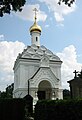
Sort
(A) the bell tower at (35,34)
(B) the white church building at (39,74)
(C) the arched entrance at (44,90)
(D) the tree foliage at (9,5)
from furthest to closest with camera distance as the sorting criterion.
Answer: (A) the bell tower at (35,34) → (C) the arched entrance at (44,90) → (B) the white church building at (39,74) → (D) the tree foliage at (9,5)

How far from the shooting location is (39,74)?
45219mm

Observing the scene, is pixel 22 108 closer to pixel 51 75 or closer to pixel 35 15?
pixel 51 75

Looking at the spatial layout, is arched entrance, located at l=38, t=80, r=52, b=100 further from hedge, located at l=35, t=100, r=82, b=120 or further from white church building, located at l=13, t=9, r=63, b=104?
hedge, located at l=35, t=100, r=82, b=120

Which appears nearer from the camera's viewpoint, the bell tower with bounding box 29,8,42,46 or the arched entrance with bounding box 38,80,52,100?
the arched entrance with bounding box 38,80,52,100

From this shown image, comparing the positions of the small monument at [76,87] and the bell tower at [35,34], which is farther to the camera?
the bell tower at [35,34]

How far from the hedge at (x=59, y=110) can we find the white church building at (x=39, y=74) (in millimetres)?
25670

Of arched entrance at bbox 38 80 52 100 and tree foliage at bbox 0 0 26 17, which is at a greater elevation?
tree foliage at bbox 0 0 26 17

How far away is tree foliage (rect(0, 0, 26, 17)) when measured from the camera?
1199 cm

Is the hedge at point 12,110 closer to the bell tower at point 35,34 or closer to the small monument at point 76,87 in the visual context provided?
the small monument at point 76,87

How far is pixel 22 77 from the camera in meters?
45.9

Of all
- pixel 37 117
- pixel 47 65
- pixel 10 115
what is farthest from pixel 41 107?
pixel 47 65

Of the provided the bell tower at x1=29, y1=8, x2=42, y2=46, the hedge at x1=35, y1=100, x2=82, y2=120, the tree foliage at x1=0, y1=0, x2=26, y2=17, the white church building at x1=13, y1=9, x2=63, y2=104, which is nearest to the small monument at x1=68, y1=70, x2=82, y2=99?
the hedge at x1=35, y1=100, x2=82, y2=120

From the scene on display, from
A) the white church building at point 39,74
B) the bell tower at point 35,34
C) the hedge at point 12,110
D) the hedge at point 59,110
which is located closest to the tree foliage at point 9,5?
the hedge at point 59,110

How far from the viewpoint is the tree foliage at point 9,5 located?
1199cm
